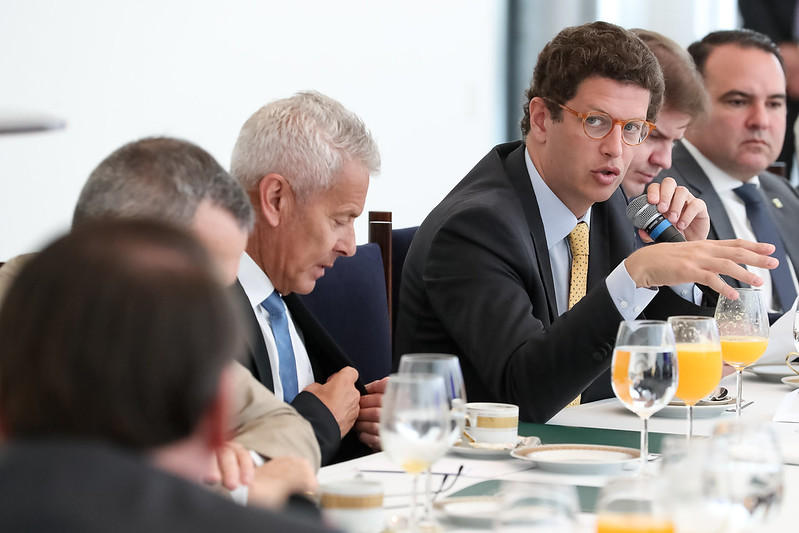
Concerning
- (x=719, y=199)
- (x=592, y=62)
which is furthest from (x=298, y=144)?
(x=719, y=199)

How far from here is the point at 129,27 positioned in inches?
114

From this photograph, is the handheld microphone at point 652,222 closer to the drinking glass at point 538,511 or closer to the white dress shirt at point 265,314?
the white dress shirt at point 265,314

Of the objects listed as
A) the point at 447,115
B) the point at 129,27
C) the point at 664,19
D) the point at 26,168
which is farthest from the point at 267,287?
the point at 664,19

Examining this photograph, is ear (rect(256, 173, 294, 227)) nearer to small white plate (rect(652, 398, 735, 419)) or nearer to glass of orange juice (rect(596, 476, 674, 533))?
small white plate (rect(652, 398, 735, 419))

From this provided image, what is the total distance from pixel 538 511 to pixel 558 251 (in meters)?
1.62

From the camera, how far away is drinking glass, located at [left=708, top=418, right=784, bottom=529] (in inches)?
35.0

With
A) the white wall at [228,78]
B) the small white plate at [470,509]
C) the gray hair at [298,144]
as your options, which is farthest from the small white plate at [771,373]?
the white wall at [228,78]

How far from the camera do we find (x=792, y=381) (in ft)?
7.35

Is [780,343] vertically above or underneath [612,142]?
underneath

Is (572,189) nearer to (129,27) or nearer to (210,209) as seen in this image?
(210,209)

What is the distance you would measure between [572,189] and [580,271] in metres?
0.18

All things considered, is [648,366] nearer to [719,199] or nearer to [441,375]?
[441,375]

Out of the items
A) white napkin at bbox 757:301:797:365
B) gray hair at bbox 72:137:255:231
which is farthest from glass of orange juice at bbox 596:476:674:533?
white napkin at bbox 757:301:797:365

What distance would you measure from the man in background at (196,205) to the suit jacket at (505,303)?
64 centimetres
